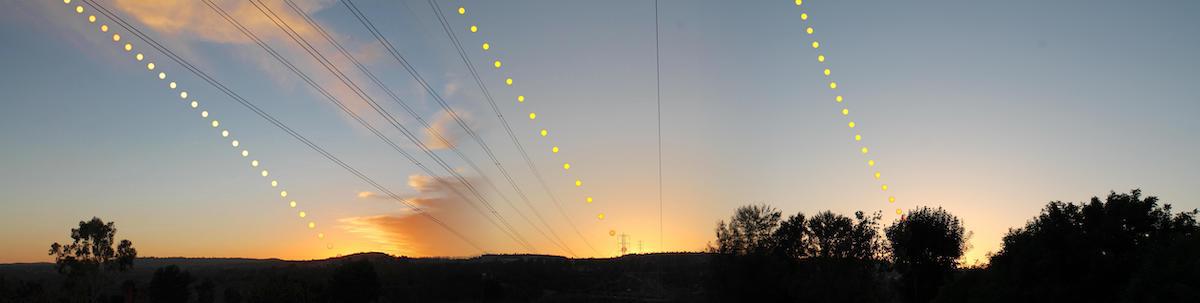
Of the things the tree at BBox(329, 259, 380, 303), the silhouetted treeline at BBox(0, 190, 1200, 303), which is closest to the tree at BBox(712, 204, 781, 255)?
the silhouetted treeline at BBox(0, 190, 1200, 303)

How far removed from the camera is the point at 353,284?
4188 inches

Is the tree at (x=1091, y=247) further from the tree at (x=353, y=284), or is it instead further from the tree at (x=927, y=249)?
the tree at (x=353, y=284)

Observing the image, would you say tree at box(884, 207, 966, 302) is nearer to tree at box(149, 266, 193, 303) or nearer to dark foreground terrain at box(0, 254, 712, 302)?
dark foreground terrain at box(0, 254, 712, 302)

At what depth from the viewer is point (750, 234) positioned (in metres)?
109

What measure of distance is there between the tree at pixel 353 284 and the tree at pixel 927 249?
230 ft

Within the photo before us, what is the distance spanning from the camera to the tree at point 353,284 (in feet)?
345

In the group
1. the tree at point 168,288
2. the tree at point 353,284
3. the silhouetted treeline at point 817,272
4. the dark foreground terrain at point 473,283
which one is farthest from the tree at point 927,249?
the tree at point 168,288

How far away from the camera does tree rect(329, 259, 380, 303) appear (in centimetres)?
10525

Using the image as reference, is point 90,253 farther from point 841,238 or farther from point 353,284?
point 841,238

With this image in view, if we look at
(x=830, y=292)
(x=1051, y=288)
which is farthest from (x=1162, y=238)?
(x=830, y=292)

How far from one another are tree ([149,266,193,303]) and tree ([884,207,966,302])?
106 metres

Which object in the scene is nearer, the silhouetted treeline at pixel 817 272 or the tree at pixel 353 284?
the silhouetted treeline at pixel 817 272

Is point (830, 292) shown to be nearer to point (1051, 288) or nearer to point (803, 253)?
point (803, 253)

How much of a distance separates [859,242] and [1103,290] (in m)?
50.1
